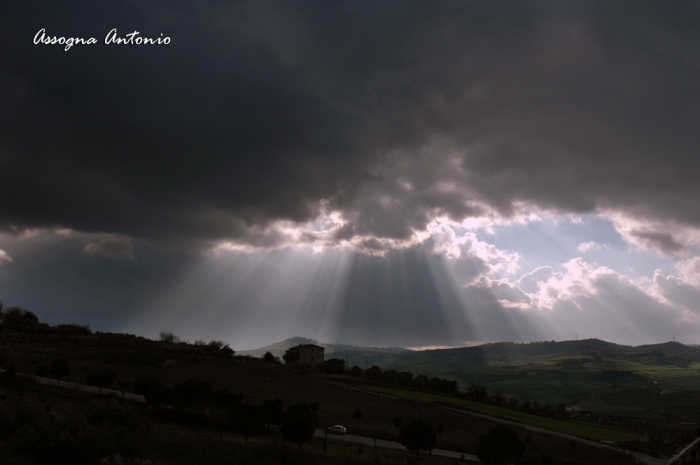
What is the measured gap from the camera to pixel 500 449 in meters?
39.8

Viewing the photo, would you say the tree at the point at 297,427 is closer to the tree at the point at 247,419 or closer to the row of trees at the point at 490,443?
the tree at the point at 247,419

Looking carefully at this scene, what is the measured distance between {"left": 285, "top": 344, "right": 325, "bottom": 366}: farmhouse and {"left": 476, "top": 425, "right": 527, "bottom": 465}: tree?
93.3 meters

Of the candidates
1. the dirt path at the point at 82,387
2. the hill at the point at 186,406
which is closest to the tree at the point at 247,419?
the hill at the point at 186,406

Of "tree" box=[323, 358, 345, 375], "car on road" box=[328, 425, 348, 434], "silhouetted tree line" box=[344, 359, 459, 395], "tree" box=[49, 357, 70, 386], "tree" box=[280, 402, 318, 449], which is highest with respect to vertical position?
"tree" box=[49, 357, 70, 386]

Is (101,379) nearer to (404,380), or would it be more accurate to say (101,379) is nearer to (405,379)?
(404,380)

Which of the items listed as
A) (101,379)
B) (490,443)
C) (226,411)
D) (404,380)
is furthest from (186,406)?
(404,380)

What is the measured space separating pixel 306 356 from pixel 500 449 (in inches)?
3827

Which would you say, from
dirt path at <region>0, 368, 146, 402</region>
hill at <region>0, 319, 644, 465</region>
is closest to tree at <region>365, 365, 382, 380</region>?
hill at <region>0, 319, 644, 465</region>

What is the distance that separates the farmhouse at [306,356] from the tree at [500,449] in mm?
93338

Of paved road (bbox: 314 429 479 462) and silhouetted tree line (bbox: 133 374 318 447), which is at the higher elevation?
silhouetted tree line (bbox: 133 374 318 447)

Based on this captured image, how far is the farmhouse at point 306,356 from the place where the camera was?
130500 millimetres

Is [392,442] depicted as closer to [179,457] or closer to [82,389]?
[179,457]

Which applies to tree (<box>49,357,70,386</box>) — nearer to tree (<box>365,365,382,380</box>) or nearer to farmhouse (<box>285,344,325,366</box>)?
tree (<box>365,365,382,380</box>)

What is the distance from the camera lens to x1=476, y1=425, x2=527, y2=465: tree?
130 feet
